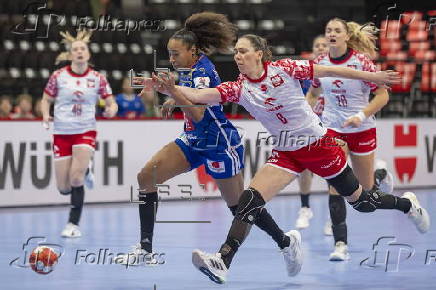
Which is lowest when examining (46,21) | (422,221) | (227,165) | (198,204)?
(198,204)

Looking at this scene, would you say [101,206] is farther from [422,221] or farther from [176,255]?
[422,221]

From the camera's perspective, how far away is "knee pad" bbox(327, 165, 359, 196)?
6410 mm

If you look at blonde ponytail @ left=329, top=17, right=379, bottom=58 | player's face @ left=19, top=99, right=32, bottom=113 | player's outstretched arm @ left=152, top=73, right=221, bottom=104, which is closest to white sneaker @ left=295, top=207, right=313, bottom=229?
blonde ponytail @ left=329, top=17, right=379, bottom=58

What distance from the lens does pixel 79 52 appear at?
951 cm

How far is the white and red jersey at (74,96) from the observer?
948 centimetres

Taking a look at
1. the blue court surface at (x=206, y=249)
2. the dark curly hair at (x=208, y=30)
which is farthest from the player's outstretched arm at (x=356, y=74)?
the blue court surface at (x=206, y=249)

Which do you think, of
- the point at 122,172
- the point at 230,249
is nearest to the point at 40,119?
the point at 122,172

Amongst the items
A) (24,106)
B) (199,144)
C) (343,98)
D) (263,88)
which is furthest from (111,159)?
(263,88)

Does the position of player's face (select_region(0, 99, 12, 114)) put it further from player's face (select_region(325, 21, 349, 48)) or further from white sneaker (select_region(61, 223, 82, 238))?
player's face (select_region(325, 21, 349, 48))

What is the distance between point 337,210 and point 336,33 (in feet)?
5.14

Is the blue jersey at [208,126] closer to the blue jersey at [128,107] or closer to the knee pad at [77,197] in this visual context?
the knee pad at [77,197]

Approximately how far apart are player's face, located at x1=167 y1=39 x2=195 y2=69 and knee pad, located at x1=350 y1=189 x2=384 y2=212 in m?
1.68

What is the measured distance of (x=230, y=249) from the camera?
18.9 ft

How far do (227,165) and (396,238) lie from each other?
284 cm
